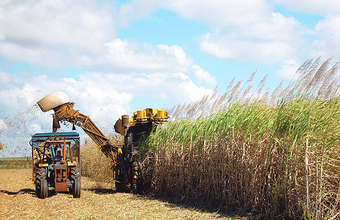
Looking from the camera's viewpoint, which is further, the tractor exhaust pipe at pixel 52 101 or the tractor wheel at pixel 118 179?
the tractor wheel at pixel 118 179

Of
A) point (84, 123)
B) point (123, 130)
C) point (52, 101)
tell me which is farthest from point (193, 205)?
point (52, 101)

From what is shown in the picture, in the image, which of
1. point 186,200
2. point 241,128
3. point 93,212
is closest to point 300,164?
point 241,128

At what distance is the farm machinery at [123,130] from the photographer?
37.5 ft

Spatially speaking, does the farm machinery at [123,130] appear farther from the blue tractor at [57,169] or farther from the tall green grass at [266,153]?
the tall green grass at [266,153]

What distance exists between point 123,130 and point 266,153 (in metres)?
6.53

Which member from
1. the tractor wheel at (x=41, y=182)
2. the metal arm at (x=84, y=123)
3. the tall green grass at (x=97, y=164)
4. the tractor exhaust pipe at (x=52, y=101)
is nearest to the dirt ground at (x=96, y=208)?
the tractor wheel at (x=41, y=182)

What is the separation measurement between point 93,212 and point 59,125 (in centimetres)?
441

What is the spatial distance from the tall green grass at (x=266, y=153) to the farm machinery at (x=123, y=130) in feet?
5.20

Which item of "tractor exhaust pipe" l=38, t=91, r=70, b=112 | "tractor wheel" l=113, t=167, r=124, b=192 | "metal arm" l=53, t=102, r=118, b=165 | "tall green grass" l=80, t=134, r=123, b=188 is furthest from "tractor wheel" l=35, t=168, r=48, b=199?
"tall green grass" l=80, t=134, r=123, b=188

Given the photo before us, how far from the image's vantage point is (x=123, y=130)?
40.3ft

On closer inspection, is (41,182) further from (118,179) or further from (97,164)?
(97,164)

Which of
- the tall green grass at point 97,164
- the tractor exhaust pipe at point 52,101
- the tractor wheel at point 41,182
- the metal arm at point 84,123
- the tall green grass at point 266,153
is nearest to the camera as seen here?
the tall green grass at point 266,153

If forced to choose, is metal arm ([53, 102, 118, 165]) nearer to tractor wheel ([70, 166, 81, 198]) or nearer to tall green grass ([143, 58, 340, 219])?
tractor wheel ([70, 166, 81, 198])

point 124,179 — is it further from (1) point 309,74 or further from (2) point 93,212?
(1) point 309,74
